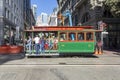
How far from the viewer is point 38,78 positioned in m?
12.6

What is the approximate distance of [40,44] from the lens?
26.1 m

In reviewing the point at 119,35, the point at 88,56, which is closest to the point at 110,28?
the point at 119,35

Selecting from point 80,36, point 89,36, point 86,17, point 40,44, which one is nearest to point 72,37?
point 80,36

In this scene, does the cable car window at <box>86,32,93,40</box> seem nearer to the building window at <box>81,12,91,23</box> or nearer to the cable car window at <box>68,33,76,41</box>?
the cable car window at <box>68,33,76,41</box>

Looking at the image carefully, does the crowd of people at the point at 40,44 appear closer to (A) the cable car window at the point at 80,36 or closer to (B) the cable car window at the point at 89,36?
(A) the cable car window at the point at 80,36

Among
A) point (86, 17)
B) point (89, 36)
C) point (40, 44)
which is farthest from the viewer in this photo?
point (86, 17)

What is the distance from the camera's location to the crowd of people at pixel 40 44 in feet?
84.7

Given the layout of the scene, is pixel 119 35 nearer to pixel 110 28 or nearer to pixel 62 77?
pixel 110 28

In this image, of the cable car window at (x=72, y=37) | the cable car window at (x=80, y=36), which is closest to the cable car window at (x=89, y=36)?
the cable car window at (x=80, y=36)

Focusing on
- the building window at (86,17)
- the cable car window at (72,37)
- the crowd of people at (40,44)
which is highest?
the building window at (86,17)

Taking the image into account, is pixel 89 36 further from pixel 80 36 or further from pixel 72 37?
pixel 72 37

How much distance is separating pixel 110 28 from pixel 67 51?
2252cm

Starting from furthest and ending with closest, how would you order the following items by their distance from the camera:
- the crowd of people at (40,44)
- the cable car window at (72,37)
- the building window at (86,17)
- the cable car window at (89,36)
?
the building window at (86,17)
the cable car window at (89,36)
the cable car window at (72,37)
the crowd of people at (40,44)

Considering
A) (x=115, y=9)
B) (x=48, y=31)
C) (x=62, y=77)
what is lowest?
(x=62, y=77)
